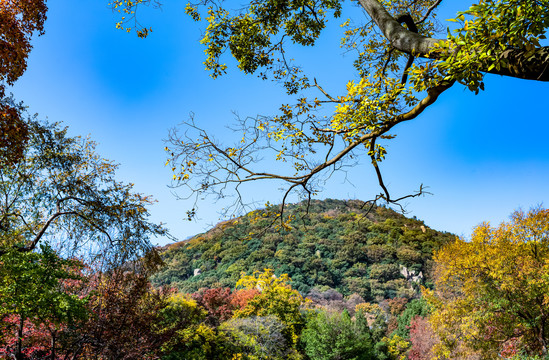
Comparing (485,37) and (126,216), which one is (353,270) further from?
(485,37)

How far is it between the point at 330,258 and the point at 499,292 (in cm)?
3151

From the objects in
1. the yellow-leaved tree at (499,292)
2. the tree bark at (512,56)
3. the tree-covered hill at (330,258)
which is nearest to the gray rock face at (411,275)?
the tree-covered hill at (330,258)

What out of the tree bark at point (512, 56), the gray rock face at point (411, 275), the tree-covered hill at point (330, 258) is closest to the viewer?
the tree bark at point (512, 56)

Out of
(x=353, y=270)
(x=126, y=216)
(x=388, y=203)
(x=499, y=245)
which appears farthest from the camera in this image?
(x=353, y=270)

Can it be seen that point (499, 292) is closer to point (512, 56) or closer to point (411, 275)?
point (512, 56)

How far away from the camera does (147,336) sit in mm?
10391

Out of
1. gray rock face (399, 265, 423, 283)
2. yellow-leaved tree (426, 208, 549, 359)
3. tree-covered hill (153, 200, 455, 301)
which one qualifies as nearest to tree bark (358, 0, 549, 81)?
yellow-leaved tree (426, 208, 549, 359)

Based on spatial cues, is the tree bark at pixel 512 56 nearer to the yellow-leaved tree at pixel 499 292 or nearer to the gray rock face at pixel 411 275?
the yellow-leaved tree at pixel 499 292

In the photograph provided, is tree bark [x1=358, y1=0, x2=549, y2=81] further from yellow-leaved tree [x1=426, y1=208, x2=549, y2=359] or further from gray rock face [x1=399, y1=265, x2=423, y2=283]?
gray rock face [x1=399, y1=265, x2=423, y2=283]

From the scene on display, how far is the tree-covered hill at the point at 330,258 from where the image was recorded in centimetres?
3928

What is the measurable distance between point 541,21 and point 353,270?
42.5 m

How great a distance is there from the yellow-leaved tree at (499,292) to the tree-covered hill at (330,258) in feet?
70.1

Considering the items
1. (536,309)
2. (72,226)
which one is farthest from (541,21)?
(536,309)

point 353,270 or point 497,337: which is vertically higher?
point 353,270
